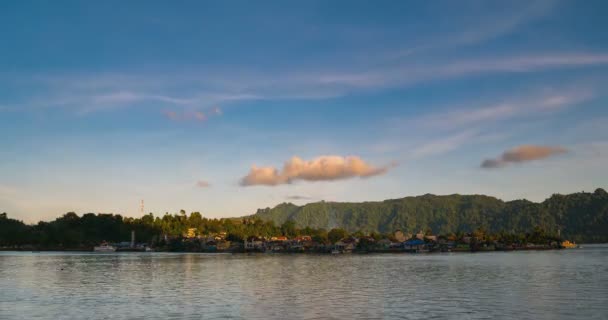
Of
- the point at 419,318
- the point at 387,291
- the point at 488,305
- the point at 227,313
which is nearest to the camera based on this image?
the point at 419,318

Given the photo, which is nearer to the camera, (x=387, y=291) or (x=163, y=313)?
(x=163, y=313)

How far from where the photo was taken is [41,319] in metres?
39.2

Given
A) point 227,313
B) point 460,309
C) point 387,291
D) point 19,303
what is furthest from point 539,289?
point 19,303

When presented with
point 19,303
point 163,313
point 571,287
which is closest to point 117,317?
point 163,313

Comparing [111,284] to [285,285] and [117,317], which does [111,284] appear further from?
[117,317]

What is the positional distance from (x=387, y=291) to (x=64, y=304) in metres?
31.3

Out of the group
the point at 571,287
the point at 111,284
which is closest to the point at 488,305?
the point at 571,287

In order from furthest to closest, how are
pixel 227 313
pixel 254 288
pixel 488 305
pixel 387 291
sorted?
pixel 254 288
pixel 387 291
pixel 488 305
pixel 227 313

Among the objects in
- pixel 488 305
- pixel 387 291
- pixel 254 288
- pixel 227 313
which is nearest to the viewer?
pixel 227 313

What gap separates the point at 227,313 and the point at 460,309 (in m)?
18.2

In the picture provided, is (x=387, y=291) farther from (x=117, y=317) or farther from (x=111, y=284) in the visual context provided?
(x=111, y=284)

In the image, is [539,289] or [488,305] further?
[539,289]

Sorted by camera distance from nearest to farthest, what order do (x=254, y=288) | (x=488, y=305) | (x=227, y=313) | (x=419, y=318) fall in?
(x=419, y=318) → (x=227, y=313) → (x=488, y=305) → (x=254, y=288)

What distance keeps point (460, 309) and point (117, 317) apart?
2610 cm
